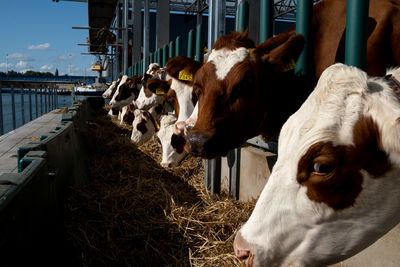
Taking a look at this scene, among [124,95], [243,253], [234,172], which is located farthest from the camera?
[124,95]

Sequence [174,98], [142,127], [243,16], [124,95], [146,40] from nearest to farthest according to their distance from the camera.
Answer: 1. [243,16]
2. [174,98]
3. [142,127]
4. [124,95]
5. [146,40]

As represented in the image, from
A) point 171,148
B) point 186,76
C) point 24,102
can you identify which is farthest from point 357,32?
point 24,102

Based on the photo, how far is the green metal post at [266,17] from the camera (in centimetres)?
280

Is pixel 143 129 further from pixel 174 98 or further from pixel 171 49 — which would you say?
pixel 174 98

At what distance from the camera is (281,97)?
2551 millimetres

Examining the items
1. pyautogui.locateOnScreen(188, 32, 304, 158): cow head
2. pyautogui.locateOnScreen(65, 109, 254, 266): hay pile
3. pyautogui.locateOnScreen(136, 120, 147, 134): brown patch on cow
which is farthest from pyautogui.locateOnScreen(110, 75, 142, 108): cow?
pyautogui.locateOnScreen(188, 32, 304, 158): cow head

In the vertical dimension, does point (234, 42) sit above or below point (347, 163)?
above

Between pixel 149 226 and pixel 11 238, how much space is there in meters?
1.53

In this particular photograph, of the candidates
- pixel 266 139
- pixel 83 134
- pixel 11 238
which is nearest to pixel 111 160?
pixel 83 134

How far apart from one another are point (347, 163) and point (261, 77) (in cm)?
131

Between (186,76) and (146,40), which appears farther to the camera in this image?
(146,40)

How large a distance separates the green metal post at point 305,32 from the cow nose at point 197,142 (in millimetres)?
804

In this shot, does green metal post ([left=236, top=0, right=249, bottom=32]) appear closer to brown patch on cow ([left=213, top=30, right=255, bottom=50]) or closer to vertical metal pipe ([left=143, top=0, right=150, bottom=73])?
brown patch on cow ([left=213, top=30, right=255, bottom=50])

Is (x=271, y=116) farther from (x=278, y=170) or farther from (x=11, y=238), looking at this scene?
(x=11, y=238)
